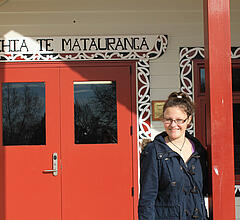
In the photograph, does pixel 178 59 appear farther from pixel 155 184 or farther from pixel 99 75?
pixel 155 184

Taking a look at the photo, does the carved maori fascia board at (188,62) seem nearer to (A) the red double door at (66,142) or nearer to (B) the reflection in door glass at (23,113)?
(A) the red double door at (66,142)

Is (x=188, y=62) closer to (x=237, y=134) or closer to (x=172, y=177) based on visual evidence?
(x=237, y=134)

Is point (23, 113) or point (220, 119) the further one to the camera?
point (23, 113)

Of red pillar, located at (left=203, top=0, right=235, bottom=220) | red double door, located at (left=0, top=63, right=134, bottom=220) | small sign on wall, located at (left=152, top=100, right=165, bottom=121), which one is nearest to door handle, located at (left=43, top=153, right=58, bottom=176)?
red double door, located at (left=0, top=63, right=134, bottom=220)

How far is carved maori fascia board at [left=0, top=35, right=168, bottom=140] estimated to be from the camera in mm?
4293

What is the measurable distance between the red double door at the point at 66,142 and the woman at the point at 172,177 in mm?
2100

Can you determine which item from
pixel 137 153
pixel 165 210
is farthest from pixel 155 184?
pixel 137 153

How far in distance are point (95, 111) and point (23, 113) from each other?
2.87ft

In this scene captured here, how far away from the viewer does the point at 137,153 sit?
14.2ft

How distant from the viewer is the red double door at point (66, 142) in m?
4.26

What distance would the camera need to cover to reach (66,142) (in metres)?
4.30

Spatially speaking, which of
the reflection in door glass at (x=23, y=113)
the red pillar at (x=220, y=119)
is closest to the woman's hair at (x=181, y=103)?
the red pillar at (x=220, y=119)

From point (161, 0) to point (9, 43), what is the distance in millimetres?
1938

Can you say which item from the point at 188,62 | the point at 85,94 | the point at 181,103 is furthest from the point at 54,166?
the point at 181,103
